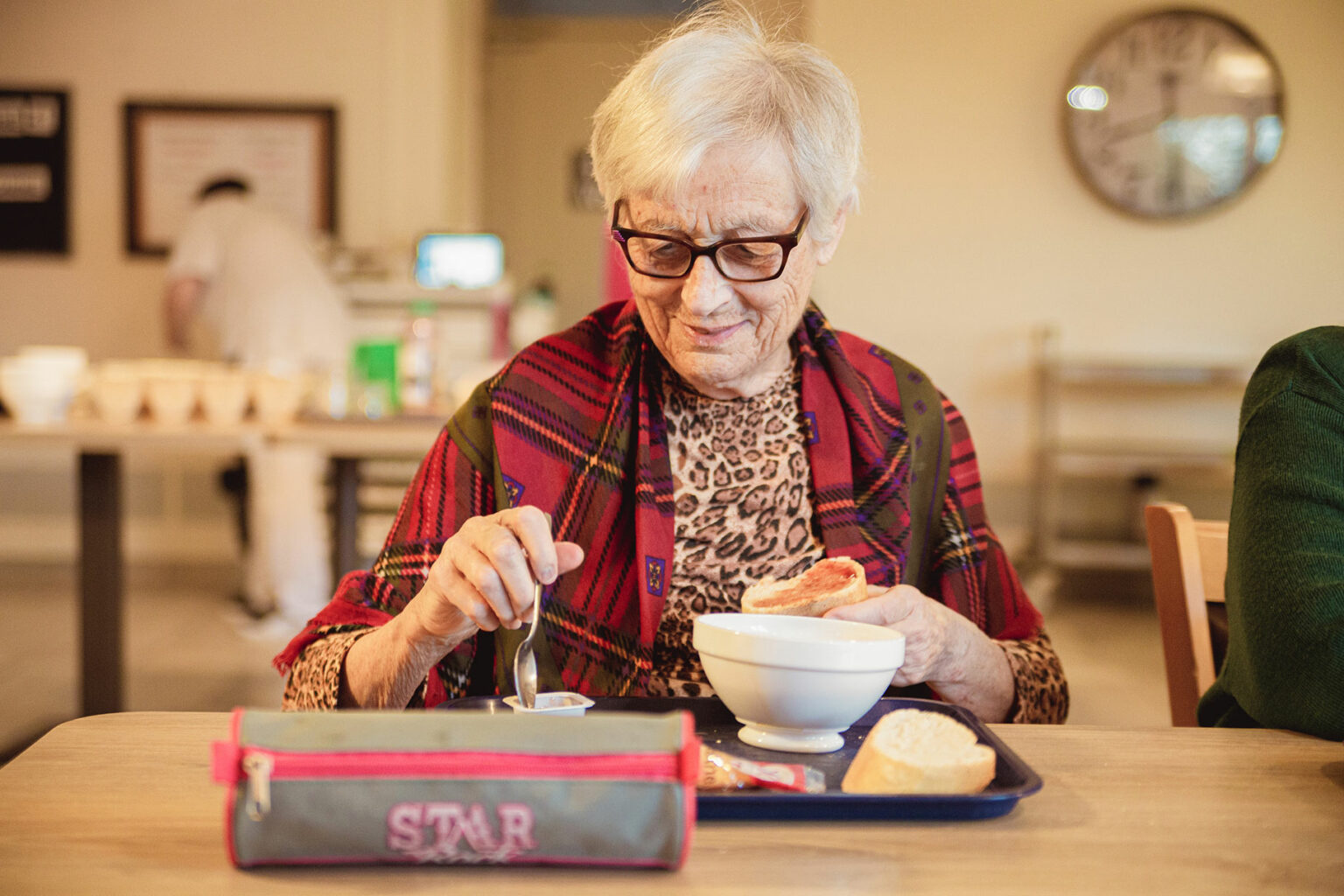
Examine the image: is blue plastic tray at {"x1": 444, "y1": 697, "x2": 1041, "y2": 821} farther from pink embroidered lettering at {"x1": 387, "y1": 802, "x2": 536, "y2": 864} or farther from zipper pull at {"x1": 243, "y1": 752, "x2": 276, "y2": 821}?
zipper pull at {"x1": 243, "y1": 752, "x2": 276, "y2": 821}

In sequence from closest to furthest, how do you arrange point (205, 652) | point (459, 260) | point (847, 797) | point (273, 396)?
point (847, 797) < point (273, 396) < point (205, 652) < point (459, 260)

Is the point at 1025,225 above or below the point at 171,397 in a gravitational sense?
above

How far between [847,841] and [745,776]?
0.09 metres

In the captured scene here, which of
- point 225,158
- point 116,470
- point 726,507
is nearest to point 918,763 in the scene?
point 726,507

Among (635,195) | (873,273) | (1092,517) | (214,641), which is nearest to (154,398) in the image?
(214,641)

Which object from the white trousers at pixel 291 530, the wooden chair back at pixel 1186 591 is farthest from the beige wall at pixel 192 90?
the wooden chair back at pixel 1186 591

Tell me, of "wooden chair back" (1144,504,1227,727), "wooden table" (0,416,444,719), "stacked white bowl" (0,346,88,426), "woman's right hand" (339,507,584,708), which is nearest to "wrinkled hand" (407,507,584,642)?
"woman's right hand" (339,507,584,708)

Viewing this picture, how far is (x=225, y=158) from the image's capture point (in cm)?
557

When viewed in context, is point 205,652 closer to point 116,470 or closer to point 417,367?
point 116,470

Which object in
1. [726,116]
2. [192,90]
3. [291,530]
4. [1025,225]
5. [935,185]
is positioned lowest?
[291,530]

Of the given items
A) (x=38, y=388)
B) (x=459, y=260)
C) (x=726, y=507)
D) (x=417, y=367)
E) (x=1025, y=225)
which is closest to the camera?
(x=726, y=507)

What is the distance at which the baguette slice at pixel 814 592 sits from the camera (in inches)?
36.3

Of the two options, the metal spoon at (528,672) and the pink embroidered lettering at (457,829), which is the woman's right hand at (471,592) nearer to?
the metal spoon at (528,672)

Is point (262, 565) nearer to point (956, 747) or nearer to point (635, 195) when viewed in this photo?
point (635, 195)
